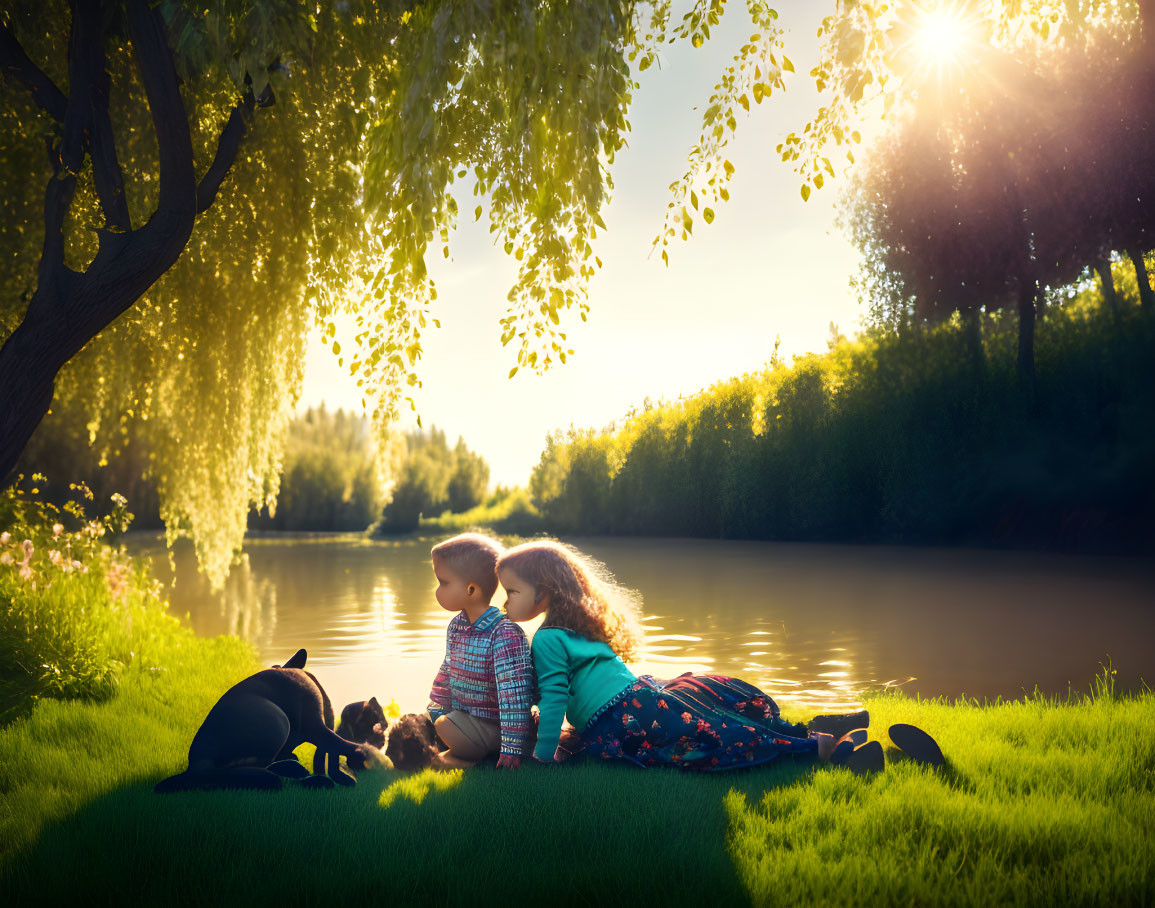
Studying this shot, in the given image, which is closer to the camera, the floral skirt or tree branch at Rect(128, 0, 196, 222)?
the floral skirt

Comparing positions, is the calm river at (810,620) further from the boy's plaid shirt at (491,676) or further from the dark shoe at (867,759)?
the boy's plaid shirt at (491,676)

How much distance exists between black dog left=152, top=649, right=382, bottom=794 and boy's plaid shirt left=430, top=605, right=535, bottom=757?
0.47 m

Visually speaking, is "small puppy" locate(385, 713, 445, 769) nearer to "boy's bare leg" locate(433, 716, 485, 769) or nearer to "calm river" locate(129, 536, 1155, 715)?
"boy's bare leg" locate(433, 716, 485, 769)

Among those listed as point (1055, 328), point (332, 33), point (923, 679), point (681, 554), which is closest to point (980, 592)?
point (923, 679)

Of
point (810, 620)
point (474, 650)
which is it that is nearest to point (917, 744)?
point (474, 650)

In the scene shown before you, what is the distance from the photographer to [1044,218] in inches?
648

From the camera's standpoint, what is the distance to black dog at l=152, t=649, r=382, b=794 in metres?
3.39

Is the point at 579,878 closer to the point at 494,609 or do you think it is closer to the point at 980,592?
the point at 494,609

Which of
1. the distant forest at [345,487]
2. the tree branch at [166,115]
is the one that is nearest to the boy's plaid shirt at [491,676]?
the tree branch at [166,115]

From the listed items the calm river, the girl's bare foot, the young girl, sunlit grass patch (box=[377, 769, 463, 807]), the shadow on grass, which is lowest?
the calm river

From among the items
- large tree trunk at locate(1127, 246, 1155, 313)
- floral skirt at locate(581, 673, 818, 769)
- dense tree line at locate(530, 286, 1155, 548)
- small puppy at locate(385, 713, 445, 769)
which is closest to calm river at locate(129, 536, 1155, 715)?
dense tree line at locate(530, 286, 1155, 548)

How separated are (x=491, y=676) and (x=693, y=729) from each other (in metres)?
0.98

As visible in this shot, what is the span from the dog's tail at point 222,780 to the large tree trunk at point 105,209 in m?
2.09

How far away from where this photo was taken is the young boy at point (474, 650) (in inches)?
148
